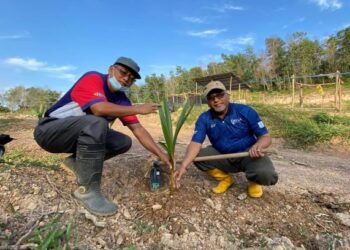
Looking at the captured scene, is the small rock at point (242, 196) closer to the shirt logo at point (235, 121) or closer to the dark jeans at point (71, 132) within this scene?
the shirt logo at point (235, 121)

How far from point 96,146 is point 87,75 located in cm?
53

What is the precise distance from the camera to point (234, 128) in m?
2.64

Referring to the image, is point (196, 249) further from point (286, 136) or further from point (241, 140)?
point (286, 136)

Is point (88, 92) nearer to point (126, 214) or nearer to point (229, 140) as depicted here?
point (126, 214)

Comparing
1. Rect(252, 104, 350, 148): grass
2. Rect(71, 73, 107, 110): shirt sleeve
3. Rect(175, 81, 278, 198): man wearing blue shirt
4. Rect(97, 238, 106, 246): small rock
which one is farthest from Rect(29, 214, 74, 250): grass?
Rect(252, 104, 350, 148): grass

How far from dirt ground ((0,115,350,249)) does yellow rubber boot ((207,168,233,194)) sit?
6 centimetres

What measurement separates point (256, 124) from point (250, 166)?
1.05 ft

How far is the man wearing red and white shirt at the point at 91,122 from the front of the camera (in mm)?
2166

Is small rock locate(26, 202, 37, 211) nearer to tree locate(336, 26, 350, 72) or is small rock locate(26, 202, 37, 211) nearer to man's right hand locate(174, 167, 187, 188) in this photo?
man's right hand locate(174, 167, 187, 188)

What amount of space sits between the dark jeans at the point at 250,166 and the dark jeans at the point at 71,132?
0.83m

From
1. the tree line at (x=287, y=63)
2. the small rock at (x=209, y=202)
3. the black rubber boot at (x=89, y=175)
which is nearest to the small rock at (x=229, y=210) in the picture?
the small rock at (x=209, y=202)

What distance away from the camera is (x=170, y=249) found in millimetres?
1907

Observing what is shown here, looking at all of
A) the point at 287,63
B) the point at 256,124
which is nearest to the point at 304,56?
the point at 287,63

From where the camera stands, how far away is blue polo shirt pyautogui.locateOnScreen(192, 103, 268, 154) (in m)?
2.60
